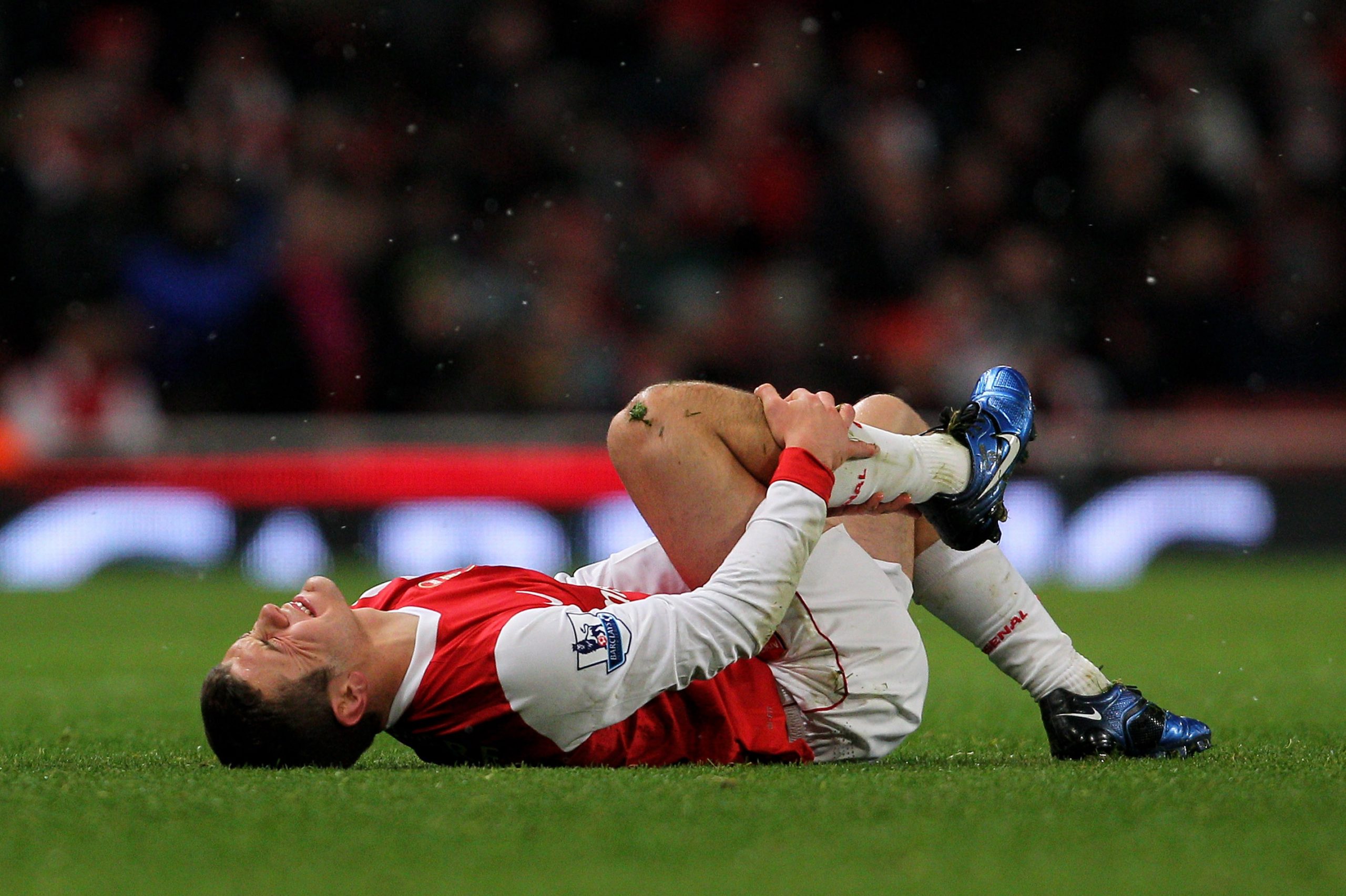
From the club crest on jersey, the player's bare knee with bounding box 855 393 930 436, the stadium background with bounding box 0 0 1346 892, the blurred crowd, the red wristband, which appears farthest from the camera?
the blurred crowd

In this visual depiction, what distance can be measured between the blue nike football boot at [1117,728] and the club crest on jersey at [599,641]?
99cm

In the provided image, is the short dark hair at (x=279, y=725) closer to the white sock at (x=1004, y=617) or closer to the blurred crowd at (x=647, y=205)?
the white sock at (x=1004, y=617)

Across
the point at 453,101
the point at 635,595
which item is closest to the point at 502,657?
the point at 635,595

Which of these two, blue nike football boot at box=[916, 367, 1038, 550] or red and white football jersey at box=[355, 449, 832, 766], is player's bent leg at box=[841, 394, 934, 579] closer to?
blue nike football boot at box=[916, 367, 1038, 550]

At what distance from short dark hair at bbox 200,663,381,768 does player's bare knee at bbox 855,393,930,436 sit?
4.06 feet

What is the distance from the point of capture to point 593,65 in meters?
12.0

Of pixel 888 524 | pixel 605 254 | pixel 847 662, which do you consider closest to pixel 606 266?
pixel 605 254

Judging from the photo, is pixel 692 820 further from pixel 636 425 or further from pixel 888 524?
pixel 888 524

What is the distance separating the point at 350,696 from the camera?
334 centimetres

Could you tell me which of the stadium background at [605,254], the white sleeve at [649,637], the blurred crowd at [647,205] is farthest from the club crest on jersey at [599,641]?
the blurred crowd at [647,205]

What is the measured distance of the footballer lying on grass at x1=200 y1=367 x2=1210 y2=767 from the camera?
332 centimetres

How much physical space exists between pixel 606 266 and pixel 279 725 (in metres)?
8.06

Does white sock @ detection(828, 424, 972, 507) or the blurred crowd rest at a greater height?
the blurred crowd

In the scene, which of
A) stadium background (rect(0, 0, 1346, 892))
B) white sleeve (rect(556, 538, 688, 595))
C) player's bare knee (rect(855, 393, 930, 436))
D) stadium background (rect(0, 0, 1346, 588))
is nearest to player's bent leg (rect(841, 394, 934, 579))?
player's bare knee (rect(855, 393, 930, 436))
